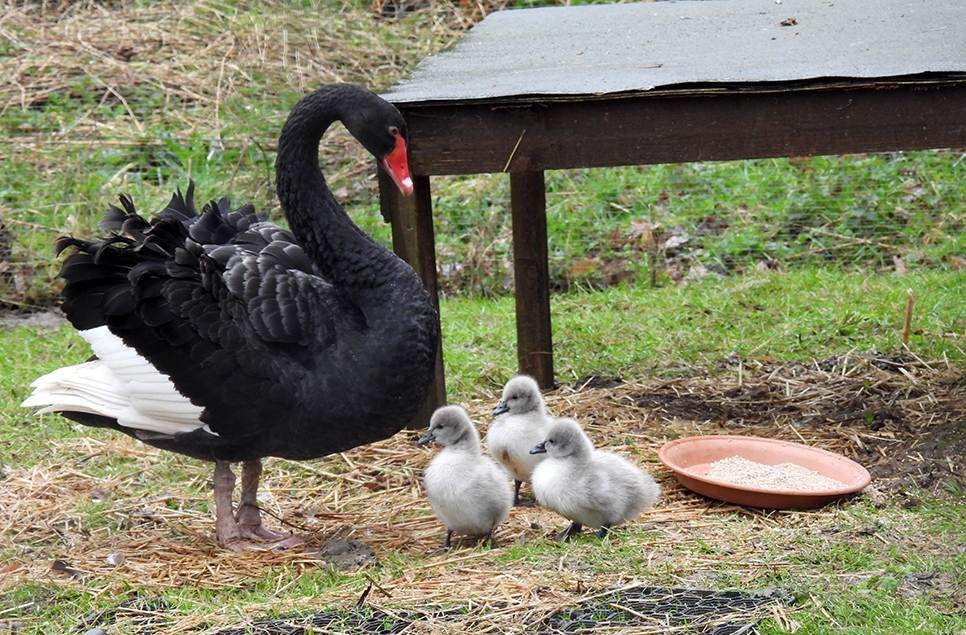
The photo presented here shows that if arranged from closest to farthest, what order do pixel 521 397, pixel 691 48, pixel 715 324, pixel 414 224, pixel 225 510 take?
pixel 225 510 < pixel 521 397 < pixel 414 224 < pixel 691 48 < pixel 715 324

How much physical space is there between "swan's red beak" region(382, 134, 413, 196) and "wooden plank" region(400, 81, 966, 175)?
0.88ft

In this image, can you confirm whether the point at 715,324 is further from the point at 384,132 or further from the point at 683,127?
the point at 384,132

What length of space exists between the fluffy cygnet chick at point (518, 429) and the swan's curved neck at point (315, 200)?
75 centimetres

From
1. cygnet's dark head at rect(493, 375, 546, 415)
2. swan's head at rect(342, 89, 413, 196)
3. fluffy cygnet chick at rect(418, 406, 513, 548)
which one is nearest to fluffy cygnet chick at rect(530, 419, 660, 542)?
fluffy cygnet chick at rect(418, 406, 513, 548)

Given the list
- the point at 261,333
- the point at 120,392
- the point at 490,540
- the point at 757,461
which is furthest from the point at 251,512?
the point at 757,461

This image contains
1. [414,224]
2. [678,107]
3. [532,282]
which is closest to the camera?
[678,107]

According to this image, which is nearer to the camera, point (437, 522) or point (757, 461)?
point (437, 522)

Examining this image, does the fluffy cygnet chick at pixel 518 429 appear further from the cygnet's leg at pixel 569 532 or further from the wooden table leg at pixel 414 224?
the wooden table leg at pixel 414 224

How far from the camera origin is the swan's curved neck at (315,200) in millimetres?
3701

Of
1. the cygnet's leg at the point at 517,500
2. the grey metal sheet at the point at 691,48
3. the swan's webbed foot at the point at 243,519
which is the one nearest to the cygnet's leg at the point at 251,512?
the swan's webbed foot at the point at 243,519

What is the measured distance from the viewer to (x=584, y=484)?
3.48 m

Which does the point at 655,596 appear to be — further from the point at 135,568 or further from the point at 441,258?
the point at 441,258

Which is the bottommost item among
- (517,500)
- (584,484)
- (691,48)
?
(517,500)

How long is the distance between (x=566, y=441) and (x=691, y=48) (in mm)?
1914
